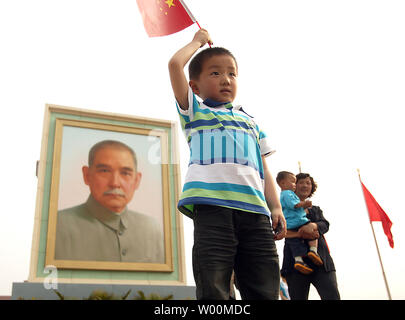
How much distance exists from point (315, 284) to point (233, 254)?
1685 millimetres

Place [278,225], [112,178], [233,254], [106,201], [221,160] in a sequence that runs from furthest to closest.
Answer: [112,178] < [106,201] < [278,225] < [221,160] < [233,254]

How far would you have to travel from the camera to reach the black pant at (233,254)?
5.21 feet

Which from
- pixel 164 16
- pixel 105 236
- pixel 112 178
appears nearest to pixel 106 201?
pixel 112 178

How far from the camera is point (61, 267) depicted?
809 centimetres

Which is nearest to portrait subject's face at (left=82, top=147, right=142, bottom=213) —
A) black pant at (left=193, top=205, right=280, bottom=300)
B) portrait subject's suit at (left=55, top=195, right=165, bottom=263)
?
portrait subject's suit at (left=55, top=195, right=165, bottom=263)

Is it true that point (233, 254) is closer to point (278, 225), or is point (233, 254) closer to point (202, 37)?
point (278, 225)

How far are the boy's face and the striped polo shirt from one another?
0.05 meters

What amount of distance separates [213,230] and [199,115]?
0.55 metres

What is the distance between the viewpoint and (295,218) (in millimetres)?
3410

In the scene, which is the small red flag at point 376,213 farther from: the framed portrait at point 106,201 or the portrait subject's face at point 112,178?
the portrait subject's face at point 112,178

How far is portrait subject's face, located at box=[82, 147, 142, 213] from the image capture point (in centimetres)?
941

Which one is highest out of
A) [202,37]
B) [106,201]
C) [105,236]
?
[106,201]
